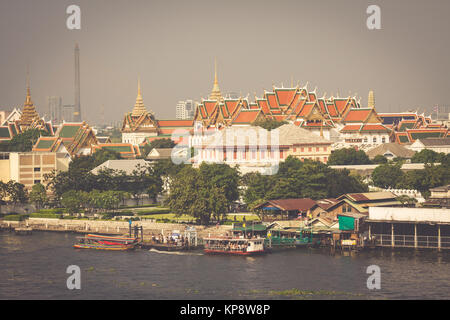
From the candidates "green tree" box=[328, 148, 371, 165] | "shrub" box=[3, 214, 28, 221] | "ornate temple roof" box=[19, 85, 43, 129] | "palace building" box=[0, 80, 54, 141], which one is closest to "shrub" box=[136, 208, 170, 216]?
"shrub" box=[3, 214, 28, 221]

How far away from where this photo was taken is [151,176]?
80.8 meters

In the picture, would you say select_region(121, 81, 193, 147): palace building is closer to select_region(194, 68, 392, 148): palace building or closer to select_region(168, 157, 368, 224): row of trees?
select_region(194, 68, 392, 148): palace building

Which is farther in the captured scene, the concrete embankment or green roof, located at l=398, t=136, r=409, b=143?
green roof, located at l=398, t=136, r=409, b=143

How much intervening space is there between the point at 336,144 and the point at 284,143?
89.7ft

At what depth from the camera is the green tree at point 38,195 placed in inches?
A: 3004

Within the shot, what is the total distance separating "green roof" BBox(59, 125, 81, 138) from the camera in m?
116

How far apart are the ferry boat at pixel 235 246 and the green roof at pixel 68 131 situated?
6097 cm

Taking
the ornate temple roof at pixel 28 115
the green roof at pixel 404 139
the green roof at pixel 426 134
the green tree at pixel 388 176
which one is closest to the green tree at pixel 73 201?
the green tree at pixel 388 176

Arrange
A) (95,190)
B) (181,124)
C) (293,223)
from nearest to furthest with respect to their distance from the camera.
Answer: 1. (293,223)
2. (95,190)
3. (181,124)

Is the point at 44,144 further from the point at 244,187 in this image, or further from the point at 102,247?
the point at 102,247

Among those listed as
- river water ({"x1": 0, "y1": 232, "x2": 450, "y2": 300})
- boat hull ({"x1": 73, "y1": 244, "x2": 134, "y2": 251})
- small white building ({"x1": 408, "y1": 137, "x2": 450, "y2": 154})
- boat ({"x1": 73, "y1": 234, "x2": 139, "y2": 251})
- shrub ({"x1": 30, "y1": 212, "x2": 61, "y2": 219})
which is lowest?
river water ({"x1": 0, "y1": 232, "x2": 450, "y2": 300})

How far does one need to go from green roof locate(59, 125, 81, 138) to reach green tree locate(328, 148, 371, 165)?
37989 mm

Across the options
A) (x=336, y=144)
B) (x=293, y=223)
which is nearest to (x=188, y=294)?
(x=293, y=223)
